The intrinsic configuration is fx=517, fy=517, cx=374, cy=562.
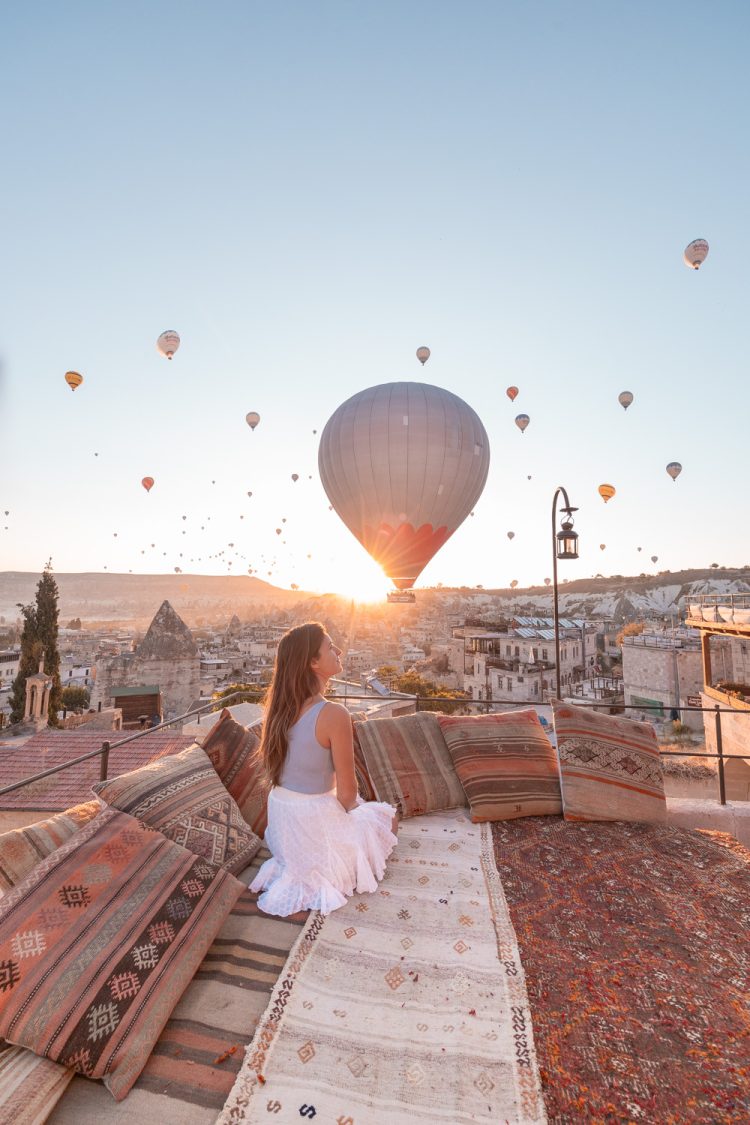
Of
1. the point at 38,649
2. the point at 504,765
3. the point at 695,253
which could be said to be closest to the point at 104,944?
the point at 504,765

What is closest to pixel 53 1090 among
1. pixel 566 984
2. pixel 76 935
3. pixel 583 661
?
pixel 76 935

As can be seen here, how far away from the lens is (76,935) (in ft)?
4.75

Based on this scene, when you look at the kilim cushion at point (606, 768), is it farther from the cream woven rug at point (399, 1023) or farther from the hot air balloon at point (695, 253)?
the hot air balloon at point (695, 253)

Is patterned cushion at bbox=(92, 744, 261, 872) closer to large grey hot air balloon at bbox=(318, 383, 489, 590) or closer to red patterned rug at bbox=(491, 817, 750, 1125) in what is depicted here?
red patterned rug at bbox=(491, 817, 750, 1125)

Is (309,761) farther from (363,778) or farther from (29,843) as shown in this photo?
(29,843)

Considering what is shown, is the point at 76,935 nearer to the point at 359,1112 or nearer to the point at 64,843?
the point at 64,843

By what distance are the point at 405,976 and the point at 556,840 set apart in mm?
1327

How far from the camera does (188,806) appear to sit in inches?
89.2

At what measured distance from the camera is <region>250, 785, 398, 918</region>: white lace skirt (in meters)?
2.09

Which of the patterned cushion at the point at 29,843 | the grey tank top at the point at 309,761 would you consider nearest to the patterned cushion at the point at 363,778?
the grey tank top at the point at 309,761

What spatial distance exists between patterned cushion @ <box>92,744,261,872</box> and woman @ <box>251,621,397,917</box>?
0.19m

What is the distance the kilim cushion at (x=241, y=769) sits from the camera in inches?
107

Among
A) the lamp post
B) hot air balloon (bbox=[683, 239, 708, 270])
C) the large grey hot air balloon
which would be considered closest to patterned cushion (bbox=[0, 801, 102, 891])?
the lamp post

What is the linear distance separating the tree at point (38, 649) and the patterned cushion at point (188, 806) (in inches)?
1044
